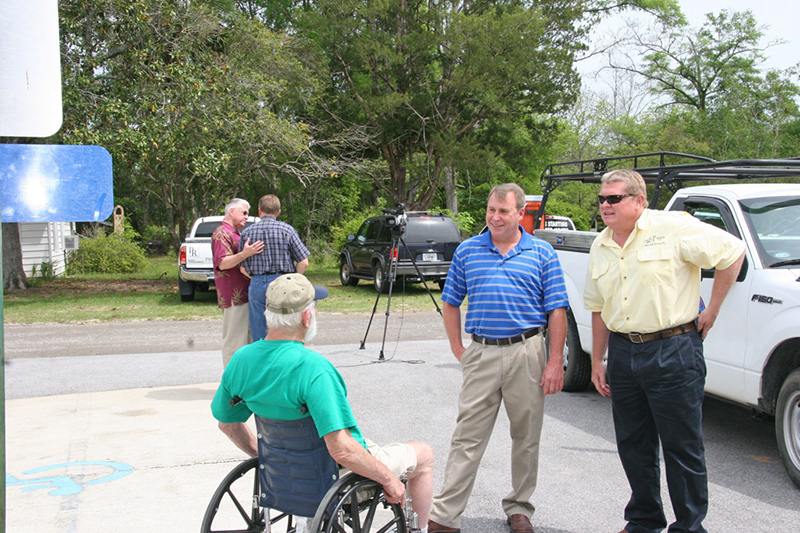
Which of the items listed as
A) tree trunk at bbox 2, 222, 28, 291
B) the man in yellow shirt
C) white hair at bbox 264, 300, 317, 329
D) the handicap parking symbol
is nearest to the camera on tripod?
the handicap parking symbol

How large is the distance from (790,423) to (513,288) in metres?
2.10

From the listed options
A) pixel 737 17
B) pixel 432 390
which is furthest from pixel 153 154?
pixel 737 17

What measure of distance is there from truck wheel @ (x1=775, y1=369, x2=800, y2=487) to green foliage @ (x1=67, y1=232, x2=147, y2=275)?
85.5 ft

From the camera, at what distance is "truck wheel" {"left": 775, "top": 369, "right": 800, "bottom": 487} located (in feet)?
14.1

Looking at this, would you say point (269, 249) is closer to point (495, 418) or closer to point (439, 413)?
point (439, 413)

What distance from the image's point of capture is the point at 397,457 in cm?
305

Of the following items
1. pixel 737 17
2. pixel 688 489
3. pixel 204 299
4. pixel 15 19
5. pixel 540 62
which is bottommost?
pixel 204 299

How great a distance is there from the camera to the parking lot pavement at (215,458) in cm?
397

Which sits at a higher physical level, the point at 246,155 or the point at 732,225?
the point at 246,155

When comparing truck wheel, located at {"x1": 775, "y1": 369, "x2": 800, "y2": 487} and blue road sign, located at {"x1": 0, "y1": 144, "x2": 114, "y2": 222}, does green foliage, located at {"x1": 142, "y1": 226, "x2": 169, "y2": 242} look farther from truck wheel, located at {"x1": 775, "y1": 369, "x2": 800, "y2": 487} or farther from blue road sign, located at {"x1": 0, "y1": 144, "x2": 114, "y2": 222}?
blue road sign, located at {"x1": 0, "y1": 144, "x2": 114, "y2": 222}

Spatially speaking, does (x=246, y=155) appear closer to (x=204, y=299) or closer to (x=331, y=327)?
(x=204, y=299)

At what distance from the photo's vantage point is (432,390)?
23.0 ft

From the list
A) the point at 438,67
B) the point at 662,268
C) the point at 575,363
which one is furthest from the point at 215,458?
the point at 438,67

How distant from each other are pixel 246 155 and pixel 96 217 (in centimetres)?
1754
